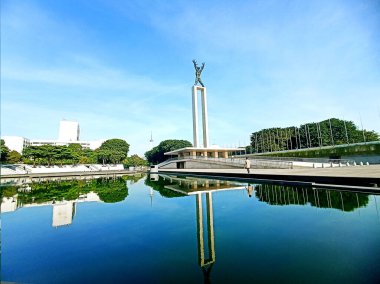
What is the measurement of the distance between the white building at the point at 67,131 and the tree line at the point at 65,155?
5103 cm

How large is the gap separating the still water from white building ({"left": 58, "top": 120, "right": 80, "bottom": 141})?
403ft

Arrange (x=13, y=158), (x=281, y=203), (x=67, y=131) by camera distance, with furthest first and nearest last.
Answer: (x=67, y=131), (x=13, y=158), (x=281, y=203)

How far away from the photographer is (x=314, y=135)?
2192 inches

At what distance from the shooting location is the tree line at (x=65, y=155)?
47688 mm

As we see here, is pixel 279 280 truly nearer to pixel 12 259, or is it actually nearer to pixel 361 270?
pixel 361 270

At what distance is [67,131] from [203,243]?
131 meters

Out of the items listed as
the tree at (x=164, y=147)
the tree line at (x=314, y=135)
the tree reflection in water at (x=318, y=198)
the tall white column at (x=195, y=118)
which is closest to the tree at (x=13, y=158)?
the tree at (x=164, y=147)

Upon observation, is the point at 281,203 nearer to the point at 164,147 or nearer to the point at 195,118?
the point at 195,118

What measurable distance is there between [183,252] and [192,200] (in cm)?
582

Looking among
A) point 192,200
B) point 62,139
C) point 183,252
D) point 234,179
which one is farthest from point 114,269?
point 62,139

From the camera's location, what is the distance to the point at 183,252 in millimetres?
4754

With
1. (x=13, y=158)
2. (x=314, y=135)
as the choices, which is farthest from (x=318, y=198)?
(x=13, y=158)

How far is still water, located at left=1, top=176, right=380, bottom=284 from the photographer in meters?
3.79

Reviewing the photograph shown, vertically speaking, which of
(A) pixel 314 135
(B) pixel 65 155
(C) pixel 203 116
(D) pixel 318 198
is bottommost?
(D) pixel 318 198
